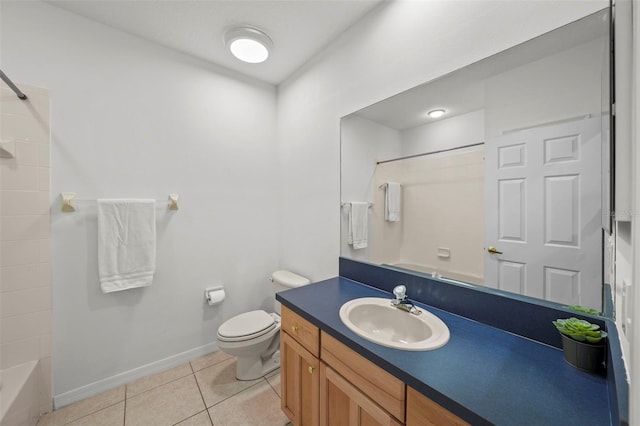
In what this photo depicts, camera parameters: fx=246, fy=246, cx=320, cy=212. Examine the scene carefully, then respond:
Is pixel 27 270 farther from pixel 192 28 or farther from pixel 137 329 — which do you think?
pixel 192 28

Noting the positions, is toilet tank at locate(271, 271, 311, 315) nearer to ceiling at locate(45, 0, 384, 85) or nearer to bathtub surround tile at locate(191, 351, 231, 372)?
bathtub surround tile at locate(191, 351, 231, 372)

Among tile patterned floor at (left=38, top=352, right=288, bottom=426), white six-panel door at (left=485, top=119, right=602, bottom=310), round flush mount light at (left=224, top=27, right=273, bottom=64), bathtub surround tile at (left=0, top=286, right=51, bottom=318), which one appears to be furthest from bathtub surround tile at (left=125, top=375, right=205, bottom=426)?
round flush mount light at (left=224, top=27, right=273, bottom=64)

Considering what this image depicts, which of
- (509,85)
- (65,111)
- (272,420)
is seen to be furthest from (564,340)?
(65,111)

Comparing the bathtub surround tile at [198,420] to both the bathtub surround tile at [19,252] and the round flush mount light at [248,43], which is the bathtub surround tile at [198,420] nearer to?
the bathtub surround tile at [19,252]

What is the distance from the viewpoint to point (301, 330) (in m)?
1.28

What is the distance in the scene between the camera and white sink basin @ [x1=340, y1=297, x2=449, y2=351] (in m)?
1.05

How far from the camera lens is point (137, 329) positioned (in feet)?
6.16

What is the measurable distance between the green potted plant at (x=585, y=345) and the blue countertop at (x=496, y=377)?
3cm

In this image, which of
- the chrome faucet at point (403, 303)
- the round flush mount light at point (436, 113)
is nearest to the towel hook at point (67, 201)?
the chrome faucet at point (403, 303)

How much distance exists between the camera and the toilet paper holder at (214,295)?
6.91 feet

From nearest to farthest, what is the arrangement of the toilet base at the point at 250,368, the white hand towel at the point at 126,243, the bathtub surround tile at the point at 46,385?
1. the bathtub surround tile at the point at 46,385
2. the white hand towel at the point at 126,243
3. the toilet base at the point at 250,368

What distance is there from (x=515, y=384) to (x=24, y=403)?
2375 mm

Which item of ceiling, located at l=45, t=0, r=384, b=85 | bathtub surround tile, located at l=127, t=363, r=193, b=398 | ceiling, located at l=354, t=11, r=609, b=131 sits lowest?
bathtub surround tile, located at l=127, t=363, r=193, b=398

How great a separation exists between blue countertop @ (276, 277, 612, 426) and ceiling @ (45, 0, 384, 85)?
1.92 metres
